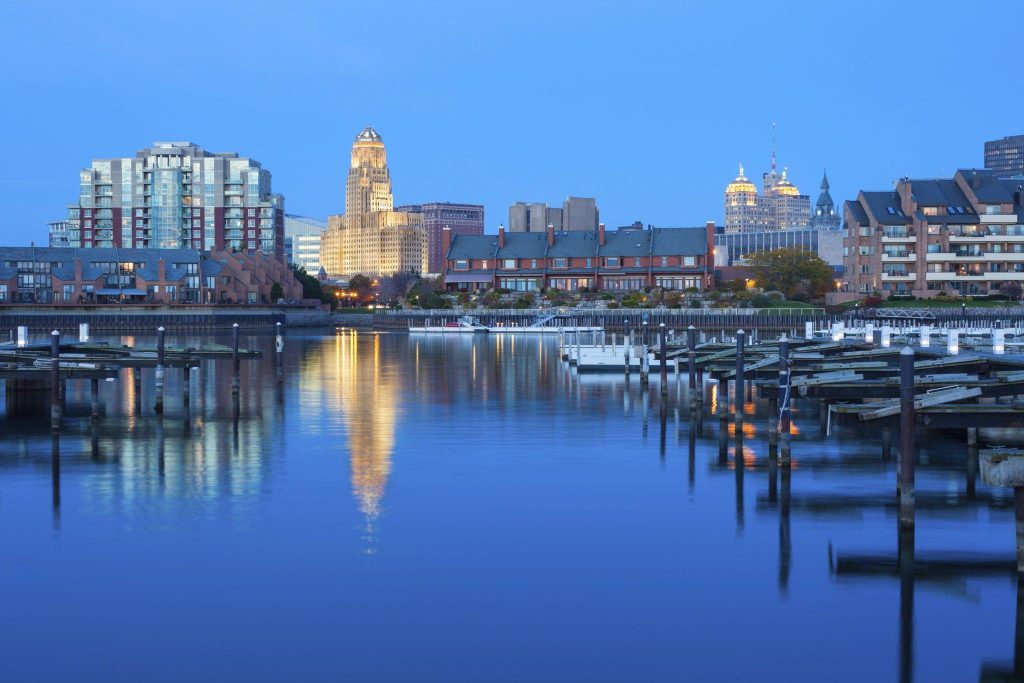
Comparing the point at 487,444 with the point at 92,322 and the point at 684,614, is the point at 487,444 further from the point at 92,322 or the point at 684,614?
the point at 92,322

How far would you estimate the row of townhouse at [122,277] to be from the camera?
163 m

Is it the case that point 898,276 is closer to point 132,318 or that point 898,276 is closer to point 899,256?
point 899,256

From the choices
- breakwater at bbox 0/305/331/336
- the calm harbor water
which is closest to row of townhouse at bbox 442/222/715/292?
breakwater at bbox 0/305/331/336

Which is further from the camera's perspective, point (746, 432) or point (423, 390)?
point (423, 390)

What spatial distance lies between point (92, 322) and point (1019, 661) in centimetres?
14346

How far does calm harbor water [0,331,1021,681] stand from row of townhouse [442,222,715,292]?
380 ft

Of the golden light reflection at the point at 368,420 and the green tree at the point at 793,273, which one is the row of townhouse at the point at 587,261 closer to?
the green tree at the point at 793,273

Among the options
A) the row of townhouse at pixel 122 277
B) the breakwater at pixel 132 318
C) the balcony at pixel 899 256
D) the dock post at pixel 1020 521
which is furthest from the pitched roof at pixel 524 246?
the dock post at pixel 1020 521

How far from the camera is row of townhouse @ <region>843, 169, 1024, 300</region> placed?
428 ft

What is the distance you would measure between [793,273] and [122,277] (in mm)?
90469

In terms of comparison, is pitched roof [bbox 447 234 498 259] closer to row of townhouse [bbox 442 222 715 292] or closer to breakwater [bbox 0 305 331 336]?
row of townhouse [bbox 442 222 715 292]

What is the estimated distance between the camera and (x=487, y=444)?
34.1 m

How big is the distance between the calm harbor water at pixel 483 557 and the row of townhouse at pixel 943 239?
10222 cm

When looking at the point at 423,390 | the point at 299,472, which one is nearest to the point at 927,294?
the point at 423,390
